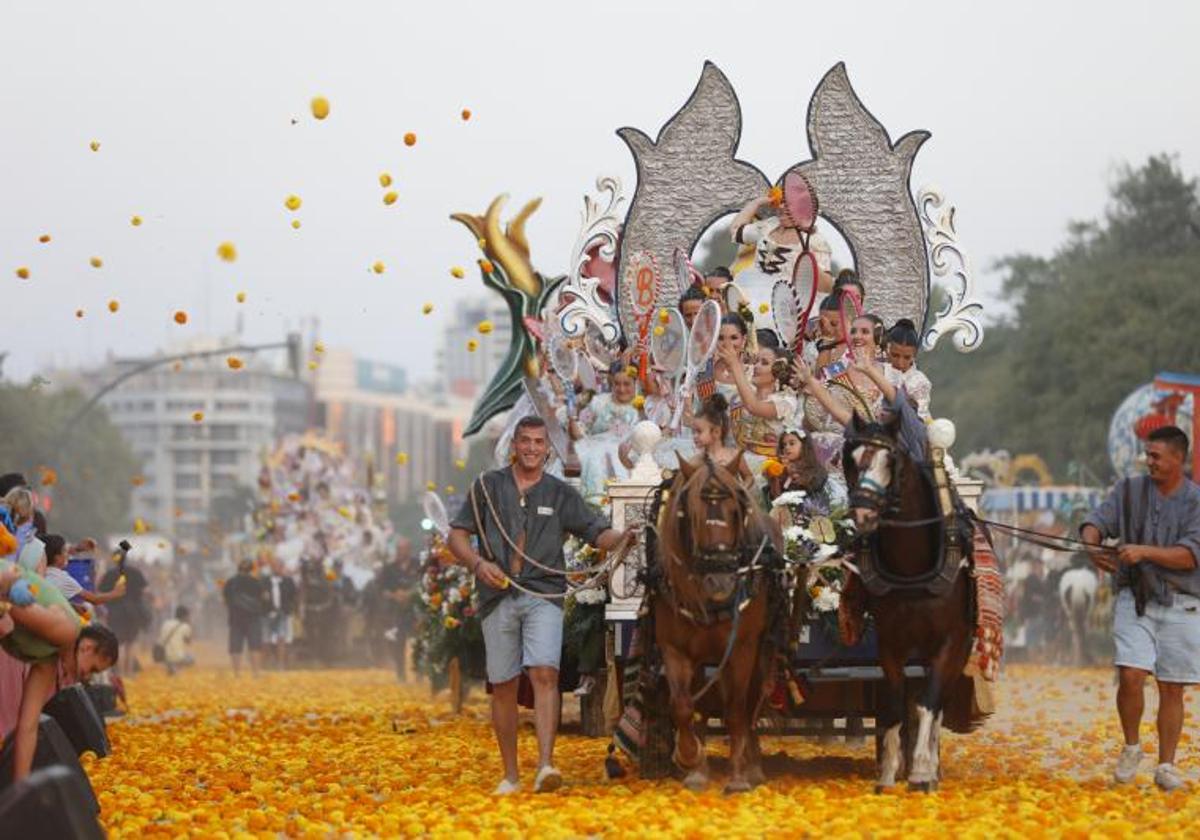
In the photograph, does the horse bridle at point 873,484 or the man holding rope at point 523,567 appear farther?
the man holding rope at point 523,567

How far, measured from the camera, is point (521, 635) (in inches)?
545

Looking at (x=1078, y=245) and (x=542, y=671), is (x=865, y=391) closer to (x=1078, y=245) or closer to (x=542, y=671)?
(x=542, y=671)

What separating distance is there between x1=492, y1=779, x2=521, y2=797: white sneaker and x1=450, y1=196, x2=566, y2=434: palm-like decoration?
271 inches

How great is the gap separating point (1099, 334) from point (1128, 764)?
4195cm

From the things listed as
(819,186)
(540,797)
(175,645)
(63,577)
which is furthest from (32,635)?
(175,645)

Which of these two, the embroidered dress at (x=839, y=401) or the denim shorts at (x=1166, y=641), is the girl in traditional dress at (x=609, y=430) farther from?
the denim shorts at (x=1166, y=641)

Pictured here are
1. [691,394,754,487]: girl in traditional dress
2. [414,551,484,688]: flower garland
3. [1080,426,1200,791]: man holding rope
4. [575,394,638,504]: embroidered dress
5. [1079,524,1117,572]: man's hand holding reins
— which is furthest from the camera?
[414,551,484,688]: flower garland

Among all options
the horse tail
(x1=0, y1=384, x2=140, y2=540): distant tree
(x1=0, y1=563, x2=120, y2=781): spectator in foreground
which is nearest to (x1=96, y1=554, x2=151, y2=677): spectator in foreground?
the horse tail

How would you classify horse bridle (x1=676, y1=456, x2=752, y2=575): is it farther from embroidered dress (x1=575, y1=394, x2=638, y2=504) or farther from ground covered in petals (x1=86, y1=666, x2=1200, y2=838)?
embroidered dress (x1=575, y1=394, x2=638, y2=504)

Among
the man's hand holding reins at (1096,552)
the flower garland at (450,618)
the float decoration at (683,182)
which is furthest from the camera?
the flower garland at (450,618)

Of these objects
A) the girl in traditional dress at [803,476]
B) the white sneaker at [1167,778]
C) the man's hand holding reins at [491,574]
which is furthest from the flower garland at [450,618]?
the white sneaker at [1167,778]

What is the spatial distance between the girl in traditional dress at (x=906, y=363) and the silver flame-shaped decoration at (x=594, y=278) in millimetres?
3035

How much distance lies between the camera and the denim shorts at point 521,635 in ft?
44.9

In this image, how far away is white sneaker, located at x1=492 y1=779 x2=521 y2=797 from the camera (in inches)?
529
